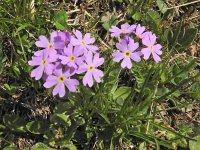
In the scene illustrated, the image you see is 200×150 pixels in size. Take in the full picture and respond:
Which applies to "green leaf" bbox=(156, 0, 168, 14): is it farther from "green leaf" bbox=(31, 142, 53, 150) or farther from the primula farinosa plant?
"green leaf" bbox=(31, 142, 53, 150)

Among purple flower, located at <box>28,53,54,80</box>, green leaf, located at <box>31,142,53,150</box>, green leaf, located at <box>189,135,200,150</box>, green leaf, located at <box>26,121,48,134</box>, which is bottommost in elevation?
green leaf, located at <box>189,135,200,150</box>

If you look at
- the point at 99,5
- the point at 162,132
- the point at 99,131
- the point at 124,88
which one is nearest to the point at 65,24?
the point at 99,5

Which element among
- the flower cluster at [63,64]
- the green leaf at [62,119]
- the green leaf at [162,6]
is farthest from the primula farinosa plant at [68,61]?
the green leaf at [162,6]

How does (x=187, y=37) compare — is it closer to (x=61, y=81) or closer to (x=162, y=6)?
(x=162, y=6)

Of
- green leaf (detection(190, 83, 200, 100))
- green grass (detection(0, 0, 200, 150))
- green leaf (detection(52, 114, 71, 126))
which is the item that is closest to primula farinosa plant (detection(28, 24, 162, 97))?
green grass (detection(0, 0, 200, 150))

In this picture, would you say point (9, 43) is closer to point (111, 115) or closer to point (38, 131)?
point (38, 131)

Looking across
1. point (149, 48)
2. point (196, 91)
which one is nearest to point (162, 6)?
point (196, 91)
